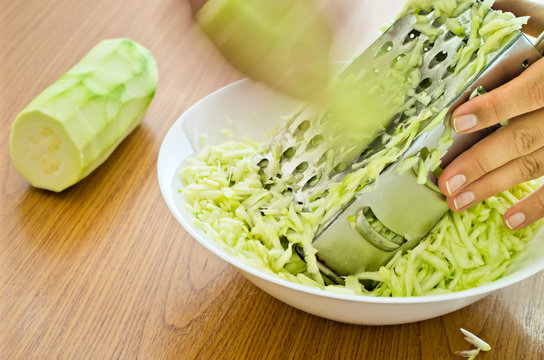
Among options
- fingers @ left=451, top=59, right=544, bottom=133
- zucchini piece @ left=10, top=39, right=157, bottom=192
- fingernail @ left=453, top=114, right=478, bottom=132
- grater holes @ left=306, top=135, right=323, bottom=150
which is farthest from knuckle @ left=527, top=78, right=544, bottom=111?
zucchini piece @ left=10, top=39, right=157, bottom=192

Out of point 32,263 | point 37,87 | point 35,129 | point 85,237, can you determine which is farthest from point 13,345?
point 37,87

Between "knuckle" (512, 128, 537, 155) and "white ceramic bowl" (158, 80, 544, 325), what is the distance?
0.69ft

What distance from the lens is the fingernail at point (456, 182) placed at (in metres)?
1.11

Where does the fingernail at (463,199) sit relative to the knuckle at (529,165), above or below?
below

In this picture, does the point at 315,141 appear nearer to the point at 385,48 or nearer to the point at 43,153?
the point at 385,48

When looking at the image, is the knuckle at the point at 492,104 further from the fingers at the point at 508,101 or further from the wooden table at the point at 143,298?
the wooden table at the point at 143,298

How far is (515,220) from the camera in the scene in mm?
1199

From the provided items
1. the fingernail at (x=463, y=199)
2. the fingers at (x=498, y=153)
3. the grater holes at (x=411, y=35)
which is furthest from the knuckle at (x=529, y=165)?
the grater holes at (x=411, y=35)

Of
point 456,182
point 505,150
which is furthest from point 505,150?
point 456,182

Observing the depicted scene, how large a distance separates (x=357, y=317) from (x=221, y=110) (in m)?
0.75

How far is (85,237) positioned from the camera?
149 cm

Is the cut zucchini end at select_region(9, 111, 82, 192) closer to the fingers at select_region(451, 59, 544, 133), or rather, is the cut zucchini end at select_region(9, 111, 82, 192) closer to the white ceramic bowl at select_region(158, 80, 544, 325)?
the white ceramic bowl at select_region(158, 80, 544, 325)

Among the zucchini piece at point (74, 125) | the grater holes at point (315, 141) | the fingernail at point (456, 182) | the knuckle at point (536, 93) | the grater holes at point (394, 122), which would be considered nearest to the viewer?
the knuckle at point (536, 93)

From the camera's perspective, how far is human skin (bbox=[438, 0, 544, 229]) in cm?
103
